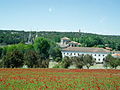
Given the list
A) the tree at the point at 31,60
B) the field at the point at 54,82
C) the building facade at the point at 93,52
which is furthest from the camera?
the building facade at the point at 93,52

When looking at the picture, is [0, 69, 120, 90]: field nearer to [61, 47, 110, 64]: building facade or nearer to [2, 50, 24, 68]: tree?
[2, 50, 24, 68]: tree

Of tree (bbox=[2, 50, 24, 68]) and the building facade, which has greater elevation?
tree (bbox=[2, 50, 24, 68])

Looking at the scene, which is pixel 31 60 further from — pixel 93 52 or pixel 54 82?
pixel 93 52

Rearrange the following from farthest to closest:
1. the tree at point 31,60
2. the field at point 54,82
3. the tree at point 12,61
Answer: the tree at point 31,60 → the tree at point 12,61 → the field at point 54,82

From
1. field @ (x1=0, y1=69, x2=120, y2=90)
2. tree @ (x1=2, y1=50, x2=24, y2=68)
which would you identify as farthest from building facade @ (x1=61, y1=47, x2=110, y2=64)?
field @ (x1=0, y1=69, x2=120, y2=90)

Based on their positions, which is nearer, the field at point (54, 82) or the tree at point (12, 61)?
the field at point (54, 82)

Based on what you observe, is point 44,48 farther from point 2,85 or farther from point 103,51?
point 2,85

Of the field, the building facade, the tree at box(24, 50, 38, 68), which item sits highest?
the field

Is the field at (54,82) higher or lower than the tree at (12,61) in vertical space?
higher

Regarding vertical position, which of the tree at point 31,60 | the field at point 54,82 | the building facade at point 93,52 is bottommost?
the building facade at point 93,52

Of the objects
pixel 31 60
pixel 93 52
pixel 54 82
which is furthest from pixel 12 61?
pixel 93 52

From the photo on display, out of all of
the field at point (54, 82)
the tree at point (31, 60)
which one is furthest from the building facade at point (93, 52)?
the field at point (54, 82)

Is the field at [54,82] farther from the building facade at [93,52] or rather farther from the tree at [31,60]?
the building facade at [93,52]

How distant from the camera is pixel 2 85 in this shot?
15.9m
